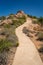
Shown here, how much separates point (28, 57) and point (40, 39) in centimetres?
1312

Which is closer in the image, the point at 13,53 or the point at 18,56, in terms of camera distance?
the point at 18,56

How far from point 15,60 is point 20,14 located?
6134cm

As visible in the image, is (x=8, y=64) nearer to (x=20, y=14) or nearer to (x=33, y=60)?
(x=33, y=60)

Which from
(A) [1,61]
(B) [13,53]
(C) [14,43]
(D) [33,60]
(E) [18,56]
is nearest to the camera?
(A) [1,61]

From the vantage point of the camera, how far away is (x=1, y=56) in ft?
55.1

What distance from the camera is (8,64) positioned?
54.0ft

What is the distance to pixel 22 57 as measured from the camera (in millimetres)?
18859

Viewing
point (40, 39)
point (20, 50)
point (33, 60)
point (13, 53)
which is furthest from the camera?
point (40, 39)

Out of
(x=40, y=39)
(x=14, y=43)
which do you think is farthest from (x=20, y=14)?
(x=14, y=43)

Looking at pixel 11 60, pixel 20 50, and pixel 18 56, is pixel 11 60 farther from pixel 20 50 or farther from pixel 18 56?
pixel 20 50

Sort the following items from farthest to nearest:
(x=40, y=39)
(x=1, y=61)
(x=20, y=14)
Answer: (x=20, y=14) → (x=40, y=39) → (x=1, y=61)

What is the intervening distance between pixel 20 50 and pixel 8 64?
5.67 m

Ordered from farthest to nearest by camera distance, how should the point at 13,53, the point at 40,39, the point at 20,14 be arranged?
the point at 20,14 → the point at 40,39 → the point at 13,53

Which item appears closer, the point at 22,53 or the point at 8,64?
the point at 8,64
